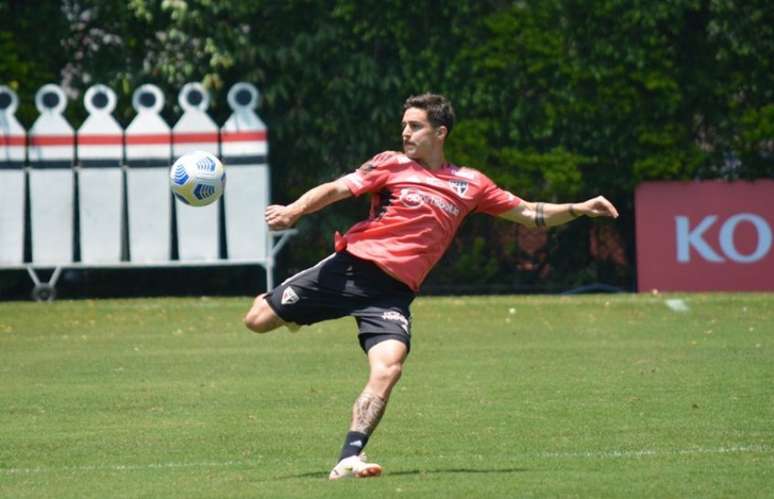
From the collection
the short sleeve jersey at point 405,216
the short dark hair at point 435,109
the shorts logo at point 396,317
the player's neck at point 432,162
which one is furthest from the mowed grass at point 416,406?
the short dark hair at point 435,109

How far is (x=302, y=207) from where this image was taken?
912 cm

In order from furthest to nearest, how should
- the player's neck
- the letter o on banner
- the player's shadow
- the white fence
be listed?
the letter o on banner, the white fence, the player's neck, the player's shadow

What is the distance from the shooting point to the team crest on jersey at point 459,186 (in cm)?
986

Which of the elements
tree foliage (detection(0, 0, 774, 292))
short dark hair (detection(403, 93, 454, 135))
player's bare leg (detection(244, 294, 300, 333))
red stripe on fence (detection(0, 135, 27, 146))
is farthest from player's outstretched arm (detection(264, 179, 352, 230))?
tree foliage (detection(0, 0, 774, 292))

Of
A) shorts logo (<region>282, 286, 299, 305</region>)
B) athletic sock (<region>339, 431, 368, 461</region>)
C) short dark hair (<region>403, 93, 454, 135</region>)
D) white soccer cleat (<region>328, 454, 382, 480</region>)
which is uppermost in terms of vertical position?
short dark hair (<region>403, 93, 454, 135</region>)

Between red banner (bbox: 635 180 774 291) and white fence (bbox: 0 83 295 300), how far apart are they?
16.8 ft

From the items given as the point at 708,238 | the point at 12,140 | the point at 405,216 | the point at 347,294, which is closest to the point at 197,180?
the point at 347,294

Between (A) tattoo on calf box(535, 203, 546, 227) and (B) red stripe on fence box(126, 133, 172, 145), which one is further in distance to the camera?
(B) red stripe on fence box(126, 133, 172, 145)

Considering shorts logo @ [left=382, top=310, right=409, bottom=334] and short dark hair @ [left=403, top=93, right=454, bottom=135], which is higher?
short dark hair @ [left=403, top=93, right=454, bottom=135]

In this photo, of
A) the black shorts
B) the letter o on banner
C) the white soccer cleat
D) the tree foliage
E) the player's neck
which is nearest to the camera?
the white soccer cleat

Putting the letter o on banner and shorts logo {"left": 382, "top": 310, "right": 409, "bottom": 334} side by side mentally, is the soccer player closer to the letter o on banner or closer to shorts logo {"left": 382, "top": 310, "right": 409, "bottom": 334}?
shorts logo {"left": 382, "top": 310, "right": 409, "bottom": 334}

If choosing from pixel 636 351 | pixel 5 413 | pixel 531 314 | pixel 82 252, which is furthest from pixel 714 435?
pixel 82 252

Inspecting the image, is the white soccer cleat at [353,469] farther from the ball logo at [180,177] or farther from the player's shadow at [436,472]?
the ball logo at [180,177]

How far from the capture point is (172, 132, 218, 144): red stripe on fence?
24.1 metres
